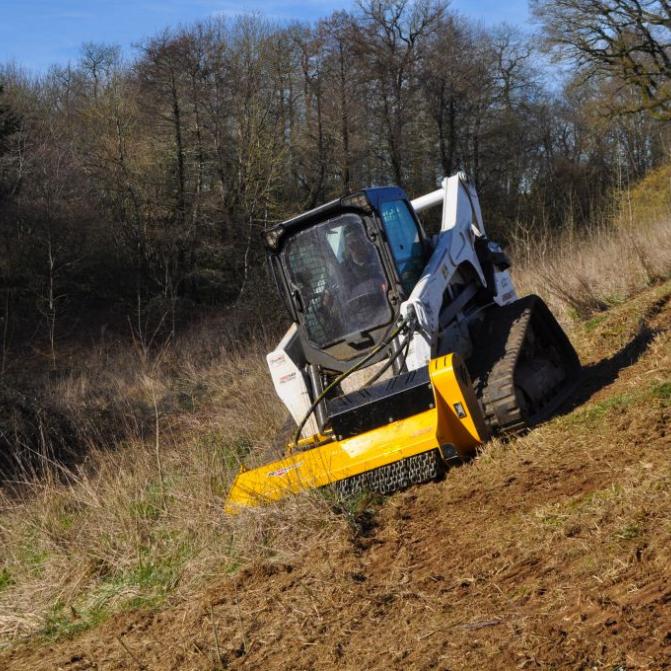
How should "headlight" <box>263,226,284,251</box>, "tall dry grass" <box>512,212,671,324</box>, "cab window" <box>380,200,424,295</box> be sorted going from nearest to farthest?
A: "cab window" <box>380,200,424,295</box> → "headlight" <box>263,226,284,251</box> → "tall dry grass" <box>512,212,671,324</box>

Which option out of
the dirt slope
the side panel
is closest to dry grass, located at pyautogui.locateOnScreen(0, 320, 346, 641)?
the dirt slope

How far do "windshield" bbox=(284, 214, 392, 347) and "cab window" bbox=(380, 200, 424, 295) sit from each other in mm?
197

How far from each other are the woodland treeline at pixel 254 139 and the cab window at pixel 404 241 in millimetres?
17804

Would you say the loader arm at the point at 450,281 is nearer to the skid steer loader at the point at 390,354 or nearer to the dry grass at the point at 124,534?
the skid steer loader at the point at 390,354

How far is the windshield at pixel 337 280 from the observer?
7.00 metres

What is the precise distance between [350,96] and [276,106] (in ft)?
9.63

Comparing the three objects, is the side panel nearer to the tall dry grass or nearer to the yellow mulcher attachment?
the yellow mulcher attachment

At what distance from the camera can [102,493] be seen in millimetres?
6730

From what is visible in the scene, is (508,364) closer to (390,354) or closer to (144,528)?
(390,354)

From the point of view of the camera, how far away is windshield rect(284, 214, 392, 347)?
7.00 metres

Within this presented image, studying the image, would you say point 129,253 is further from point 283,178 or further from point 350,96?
point 350,96

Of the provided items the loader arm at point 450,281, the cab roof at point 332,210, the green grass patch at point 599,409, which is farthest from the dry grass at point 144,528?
the cab roof at point 332,210

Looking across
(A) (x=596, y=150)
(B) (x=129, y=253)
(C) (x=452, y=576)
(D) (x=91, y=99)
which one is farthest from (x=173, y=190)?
(C) (x=452, y=576)

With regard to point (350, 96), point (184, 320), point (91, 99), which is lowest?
point (184, 320)
